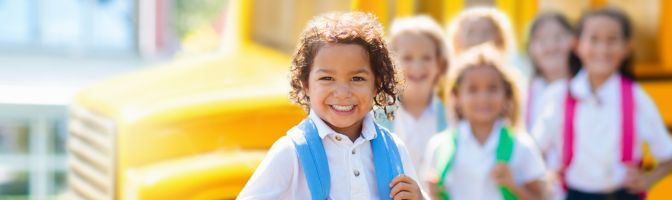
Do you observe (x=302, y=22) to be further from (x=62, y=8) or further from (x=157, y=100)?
(x=62, y=8)

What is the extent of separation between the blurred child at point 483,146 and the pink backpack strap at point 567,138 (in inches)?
13.3

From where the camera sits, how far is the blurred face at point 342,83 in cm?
227

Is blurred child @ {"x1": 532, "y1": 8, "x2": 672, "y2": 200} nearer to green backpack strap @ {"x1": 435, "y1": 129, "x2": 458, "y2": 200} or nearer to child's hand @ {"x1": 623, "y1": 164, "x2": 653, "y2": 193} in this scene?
child's hand @ {"x1": 623, "y1": 164, "x2": 653, "y2": 193}

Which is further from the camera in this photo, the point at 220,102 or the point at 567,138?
the point at 220,102

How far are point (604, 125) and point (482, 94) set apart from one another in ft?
2.00

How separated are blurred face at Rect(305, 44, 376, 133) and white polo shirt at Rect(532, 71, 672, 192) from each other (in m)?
1.79

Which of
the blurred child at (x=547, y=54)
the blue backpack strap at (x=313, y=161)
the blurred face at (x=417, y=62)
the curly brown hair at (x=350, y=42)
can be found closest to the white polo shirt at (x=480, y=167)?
the blurred face at (x=417, y=62)

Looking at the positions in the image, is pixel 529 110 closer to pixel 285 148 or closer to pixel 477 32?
pixel 477 32

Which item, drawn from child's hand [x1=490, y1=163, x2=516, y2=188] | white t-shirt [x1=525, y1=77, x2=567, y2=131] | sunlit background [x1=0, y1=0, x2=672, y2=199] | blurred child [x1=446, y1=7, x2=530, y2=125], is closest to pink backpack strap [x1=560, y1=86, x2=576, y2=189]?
blurred child [x1=446, y1=7, x2=530, y2=125]

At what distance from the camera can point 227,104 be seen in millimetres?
4062

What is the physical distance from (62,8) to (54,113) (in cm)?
278

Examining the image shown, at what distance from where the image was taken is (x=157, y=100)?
4.28 metres

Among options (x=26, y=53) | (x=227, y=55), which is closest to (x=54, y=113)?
(x=26, y=53)

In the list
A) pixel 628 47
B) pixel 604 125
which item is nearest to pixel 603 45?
pixel 628 47
